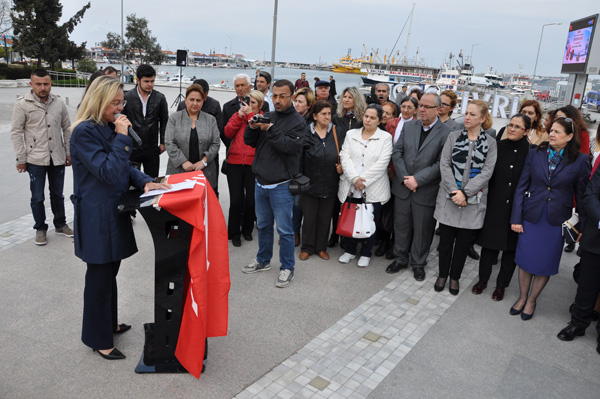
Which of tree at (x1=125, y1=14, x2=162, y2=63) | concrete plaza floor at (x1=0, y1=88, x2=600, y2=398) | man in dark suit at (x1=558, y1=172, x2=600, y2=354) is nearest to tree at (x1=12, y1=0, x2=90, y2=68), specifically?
tree at (x1=125, y1=14, x2=162, y2=63)

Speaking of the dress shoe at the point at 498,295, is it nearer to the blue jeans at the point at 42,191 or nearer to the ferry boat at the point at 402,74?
the blue jeans at the point at 42,191

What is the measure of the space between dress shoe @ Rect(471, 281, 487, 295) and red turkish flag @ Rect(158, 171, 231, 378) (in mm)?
2783

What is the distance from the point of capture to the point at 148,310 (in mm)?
3793

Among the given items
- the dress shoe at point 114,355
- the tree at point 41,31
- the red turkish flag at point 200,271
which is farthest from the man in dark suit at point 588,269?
the tree at point 41,31

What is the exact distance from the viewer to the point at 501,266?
4.41 metres

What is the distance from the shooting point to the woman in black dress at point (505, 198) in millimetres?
4109

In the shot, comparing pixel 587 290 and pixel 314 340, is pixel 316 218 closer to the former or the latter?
pixel 314 340

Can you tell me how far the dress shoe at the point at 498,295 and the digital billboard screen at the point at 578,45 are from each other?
55.1ft

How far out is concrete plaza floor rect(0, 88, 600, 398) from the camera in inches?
115

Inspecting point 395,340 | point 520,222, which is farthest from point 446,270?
point 395,340

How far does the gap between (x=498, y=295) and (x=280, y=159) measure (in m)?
2.59

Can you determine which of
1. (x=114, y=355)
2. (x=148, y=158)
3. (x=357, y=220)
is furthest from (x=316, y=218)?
(x=114, y=355)

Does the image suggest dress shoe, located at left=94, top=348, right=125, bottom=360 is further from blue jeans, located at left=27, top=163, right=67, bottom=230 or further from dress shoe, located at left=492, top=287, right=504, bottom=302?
dress shoe, located at left=492, top=287, right=504, bottom=302

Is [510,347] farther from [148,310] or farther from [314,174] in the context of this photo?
[148,310]
